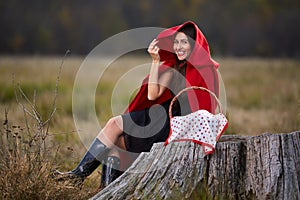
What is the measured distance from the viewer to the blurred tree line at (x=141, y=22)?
124 feet

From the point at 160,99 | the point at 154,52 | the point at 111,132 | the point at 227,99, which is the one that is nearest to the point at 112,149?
the point at 111,132

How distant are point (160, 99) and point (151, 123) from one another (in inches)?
9.2

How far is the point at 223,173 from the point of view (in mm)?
3391

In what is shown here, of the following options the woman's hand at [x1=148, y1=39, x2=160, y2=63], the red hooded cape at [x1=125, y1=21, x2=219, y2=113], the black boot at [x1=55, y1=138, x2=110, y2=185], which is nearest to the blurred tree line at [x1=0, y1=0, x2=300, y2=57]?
the red hooded cape at [x1=125, y1=21, x2=219, y2=113]


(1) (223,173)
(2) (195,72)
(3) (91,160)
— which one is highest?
(2) (195,72)

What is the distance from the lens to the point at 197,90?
4.09 metres

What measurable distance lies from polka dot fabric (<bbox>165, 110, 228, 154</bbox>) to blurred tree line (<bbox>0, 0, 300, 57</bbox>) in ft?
107

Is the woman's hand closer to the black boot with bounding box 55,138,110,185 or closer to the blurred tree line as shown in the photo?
the black boot with bounding box 55,138,110,185

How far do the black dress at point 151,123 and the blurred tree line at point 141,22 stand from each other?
3194 centimetres

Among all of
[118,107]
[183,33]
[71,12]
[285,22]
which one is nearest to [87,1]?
[71,12]

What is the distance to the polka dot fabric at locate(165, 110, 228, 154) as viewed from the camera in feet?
11.7

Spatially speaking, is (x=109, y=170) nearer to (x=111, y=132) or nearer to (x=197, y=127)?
(x=111, y=132)

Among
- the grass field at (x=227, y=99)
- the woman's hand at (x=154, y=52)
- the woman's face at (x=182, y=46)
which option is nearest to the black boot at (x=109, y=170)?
the grass field at (x=227, y=99)

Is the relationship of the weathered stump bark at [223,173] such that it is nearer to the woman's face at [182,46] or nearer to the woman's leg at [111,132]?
the woman's leg at [111,132]
